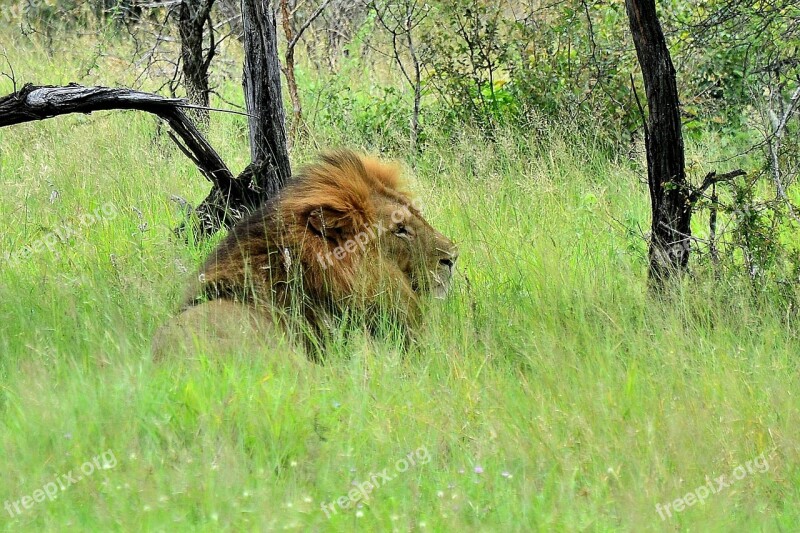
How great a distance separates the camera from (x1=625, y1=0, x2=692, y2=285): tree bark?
5.41 m

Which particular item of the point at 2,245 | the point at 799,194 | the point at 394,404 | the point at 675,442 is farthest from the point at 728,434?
the point at 2,245

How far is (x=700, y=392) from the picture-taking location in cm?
426

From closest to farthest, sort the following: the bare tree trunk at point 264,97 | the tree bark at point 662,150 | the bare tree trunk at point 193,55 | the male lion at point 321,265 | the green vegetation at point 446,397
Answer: the green vegetation at point 446,397, the male lion at point 321,265, the tree bark at point 662,150, the bare tree trunk at point 264,97, the bare tree trunk at point 193,55

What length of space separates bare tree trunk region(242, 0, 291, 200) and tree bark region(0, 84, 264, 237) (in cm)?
9

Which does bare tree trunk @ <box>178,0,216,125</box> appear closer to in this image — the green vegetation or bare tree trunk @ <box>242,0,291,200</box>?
the green vegetation

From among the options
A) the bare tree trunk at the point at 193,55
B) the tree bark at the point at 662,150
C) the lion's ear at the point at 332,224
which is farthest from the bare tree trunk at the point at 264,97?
the bare tree trunk at the point at 193,55

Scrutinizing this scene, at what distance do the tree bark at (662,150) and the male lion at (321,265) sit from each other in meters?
1.24

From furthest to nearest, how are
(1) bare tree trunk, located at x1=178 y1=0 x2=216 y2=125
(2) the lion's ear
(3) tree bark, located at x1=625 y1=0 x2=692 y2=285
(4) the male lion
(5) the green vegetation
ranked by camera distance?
(1) bare tree trunk, located at x1=178 y1=0 x2=216 y2=125 < (3) tree bark, located at x1=625 y1=0 x2=692 y2=285 < (2) the lion's ear < (4) the male lion < (5) the green vegetation

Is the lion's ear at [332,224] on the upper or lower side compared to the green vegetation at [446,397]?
upper

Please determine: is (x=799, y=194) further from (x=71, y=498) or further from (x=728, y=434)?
(x=71, y=498)

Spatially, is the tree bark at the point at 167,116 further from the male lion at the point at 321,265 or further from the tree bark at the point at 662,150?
the tree bark at the point at 662,150

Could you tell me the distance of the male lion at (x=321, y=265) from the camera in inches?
190

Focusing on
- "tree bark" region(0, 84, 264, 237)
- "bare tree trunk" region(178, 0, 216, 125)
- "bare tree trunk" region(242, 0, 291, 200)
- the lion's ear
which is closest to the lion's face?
the lion's ear

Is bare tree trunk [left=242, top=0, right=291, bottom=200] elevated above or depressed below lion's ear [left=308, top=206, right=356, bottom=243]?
above
